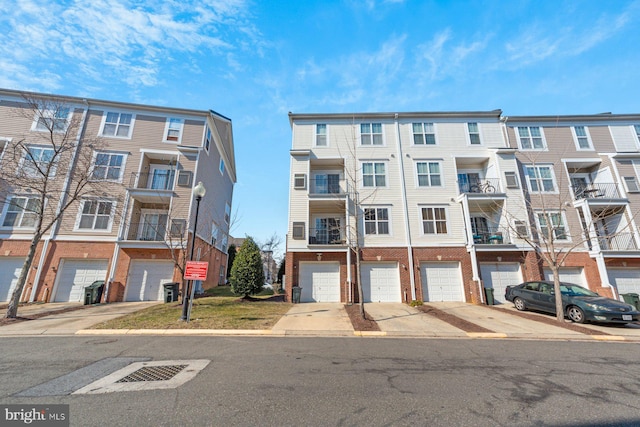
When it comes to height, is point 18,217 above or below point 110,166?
below

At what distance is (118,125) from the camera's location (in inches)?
698

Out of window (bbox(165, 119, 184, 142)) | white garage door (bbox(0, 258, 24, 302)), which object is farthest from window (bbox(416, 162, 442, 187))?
white garage door (bbox(0, 258, 24, 302))

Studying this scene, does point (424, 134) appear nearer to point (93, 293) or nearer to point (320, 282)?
point (320, 282)

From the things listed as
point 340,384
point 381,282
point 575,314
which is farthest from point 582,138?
point 340,384

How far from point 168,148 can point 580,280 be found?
28300mm

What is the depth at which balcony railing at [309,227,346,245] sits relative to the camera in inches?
654

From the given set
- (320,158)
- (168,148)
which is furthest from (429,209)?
(168,148)

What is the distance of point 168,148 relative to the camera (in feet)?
57.9

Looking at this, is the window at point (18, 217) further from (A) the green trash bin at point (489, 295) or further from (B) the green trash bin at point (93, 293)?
(A) the green trash bin at point (489, 295)

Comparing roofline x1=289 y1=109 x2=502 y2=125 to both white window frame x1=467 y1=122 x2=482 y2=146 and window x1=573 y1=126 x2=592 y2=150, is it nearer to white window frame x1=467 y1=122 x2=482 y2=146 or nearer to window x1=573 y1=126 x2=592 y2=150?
white window frame x1=467 y1=122 x2=482 y2=146

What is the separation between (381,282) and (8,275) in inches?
871

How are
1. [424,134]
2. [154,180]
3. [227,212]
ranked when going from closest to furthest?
[154,180]
[424,134]
[227,212]

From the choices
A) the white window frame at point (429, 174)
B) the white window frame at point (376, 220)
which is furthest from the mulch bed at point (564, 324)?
the white window frame at point (429, 174)

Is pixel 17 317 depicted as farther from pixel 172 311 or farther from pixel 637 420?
pixel 637 420
